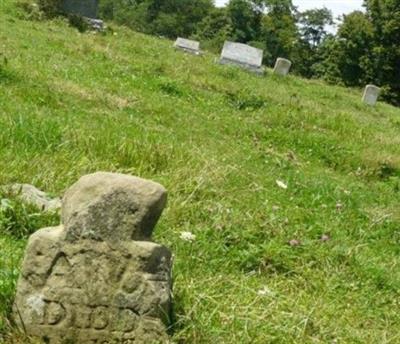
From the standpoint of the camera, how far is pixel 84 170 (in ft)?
19.8

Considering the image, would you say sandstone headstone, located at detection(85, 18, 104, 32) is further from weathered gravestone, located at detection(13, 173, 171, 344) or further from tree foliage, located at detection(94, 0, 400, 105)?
tree foliage, located at detection(94, 0, 400, 105)

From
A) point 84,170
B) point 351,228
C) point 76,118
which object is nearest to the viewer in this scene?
point 84,170

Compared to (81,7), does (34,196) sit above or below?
below

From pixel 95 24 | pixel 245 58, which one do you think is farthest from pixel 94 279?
pixel 245 58

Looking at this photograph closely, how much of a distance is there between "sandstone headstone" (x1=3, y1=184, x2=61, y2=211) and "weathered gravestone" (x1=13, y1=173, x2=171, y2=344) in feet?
5.29

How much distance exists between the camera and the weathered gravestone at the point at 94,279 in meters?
3.38

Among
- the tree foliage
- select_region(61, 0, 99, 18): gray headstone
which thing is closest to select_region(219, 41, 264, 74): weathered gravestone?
select_region(61, 0, 99, 18): gray headstone

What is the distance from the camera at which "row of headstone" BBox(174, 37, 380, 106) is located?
21.2 metres

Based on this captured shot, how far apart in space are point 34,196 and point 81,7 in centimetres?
1707

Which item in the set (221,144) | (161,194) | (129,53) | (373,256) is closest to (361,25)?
(129,53)

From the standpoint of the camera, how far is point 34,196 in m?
5.16

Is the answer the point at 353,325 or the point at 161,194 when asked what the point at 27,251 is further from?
the point at 353,325

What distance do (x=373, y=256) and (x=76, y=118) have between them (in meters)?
4.27

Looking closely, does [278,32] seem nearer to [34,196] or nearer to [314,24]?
[314,24]
